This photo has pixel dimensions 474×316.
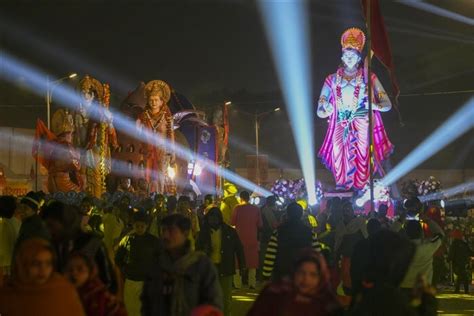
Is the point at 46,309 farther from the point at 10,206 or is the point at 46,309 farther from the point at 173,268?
the point at 10,206

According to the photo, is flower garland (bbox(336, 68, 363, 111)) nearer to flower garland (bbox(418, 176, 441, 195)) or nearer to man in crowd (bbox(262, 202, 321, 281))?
flower garland (bbox(418, 176, 441, 195))

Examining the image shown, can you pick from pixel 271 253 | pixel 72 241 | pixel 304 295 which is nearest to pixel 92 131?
pixel 271 253

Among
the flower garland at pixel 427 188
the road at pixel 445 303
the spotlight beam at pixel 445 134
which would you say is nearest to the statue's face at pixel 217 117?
the flower garland at pixel 427 188

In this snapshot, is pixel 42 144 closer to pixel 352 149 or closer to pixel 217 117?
pixel 352 149

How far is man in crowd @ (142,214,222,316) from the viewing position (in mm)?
5555

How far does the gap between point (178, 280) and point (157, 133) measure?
A: 78.5ft

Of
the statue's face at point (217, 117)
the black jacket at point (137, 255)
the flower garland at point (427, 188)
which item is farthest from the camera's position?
the statue's face at point (217, 117)

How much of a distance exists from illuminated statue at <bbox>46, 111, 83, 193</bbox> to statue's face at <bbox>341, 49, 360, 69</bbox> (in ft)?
29.7

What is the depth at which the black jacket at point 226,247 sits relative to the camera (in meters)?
10.4

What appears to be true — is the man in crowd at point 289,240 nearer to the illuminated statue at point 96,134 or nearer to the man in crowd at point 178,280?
the man in crowd at point 178,280

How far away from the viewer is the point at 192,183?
3412 centimetres

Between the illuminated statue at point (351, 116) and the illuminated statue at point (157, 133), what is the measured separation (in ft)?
21.6

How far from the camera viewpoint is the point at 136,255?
813 centimetres

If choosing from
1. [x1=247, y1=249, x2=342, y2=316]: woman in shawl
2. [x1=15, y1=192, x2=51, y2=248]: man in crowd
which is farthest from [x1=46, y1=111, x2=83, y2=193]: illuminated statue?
[x1=247, y1=249, x2=342, y2=316]: woman in shawl
